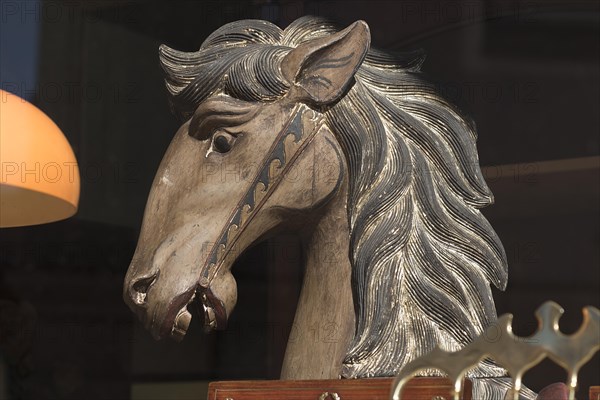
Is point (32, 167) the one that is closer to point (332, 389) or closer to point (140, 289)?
point (140, 289)

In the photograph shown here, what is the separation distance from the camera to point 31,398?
2.38 m

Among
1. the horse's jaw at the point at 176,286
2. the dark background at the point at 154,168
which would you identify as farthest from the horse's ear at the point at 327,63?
the dark background at the point at 154,168

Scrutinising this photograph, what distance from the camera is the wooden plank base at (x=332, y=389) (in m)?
0.80

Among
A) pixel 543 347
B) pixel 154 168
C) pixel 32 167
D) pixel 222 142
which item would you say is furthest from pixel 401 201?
pixel 154 168

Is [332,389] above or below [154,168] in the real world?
below

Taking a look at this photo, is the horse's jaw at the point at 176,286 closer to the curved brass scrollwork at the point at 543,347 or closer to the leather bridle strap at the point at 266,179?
the leather bridle strap at the point at 266,179

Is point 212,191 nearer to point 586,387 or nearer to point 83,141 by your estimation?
point 586,387

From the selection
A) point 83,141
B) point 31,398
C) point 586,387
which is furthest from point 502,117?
point 31,398

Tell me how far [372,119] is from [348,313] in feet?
0.59

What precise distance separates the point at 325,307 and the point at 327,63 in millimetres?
224

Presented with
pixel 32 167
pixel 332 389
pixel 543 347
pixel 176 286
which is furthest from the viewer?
pixel 32 167

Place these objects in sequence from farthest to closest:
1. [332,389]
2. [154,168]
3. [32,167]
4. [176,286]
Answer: [154,168]
[32,167]
[176,286]
[332,389]

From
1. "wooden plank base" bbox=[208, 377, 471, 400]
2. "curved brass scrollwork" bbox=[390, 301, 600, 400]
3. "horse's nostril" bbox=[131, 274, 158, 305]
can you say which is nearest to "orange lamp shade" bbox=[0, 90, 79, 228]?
"horse's nostril" bbox=[131, 274, 158, 305]

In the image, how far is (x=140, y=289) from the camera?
3.15 ft
